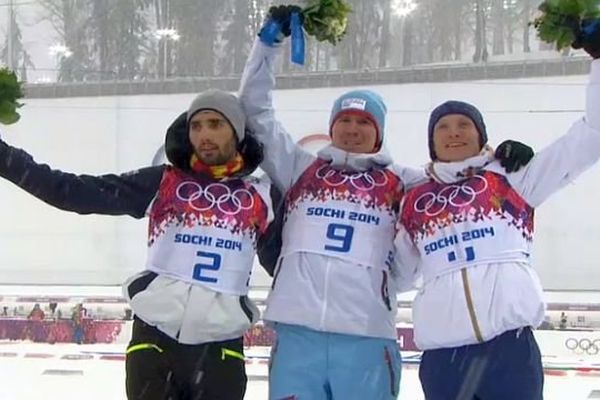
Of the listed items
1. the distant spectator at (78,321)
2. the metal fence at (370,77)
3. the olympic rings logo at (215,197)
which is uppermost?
the metal fence at (370,77)

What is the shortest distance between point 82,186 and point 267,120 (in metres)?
0.41

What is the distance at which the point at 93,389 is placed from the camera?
434 cm

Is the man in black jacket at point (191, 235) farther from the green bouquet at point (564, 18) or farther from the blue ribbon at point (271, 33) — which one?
the green bouquet at point (564, 18)

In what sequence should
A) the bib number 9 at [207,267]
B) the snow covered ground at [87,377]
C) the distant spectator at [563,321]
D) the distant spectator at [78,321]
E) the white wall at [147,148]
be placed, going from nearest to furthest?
the bib number 9 at [207,267]
the snow covered ground at [87,377]
the distant spectator at [563,321]
the white wall at [147,148]
the distant spectator at [78,321]

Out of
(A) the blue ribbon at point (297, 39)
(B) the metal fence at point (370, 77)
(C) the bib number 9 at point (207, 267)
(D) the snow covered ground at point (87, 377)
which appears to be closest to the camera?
(C) the bib number 9 at point (207, 267)

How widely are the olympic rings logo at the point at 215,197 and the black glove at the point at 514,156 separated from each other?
0.51 meters

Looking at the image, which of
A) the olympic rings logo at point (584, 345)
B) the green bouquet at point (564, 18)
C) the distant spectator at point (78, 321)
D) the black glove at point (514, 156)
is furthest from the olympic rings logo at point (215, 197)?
the distant spectator at point (78, 321)

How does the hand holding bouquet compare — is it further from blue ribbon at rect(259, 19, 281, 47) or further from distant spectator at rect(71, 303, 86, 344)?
distant spectator at rect(71, 303, 86, 344)

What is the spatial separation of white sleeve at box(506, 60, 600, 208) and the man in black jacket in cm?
53

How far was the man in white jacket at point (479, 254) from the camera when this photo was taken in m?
1.69

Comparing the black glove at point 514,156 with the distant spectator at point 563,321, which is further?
the distant spectator at point 563,321

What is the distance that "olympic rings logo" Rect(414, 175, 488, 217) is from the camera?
177 cm

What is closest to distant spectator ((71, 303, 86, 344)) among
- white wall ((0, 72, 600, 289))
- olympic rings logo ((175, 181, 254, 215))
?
white wall ((0, 72, 600, 289))

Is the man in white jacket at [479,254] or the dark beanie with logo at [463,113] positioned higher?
the dark beanie with logo at [463,113]
